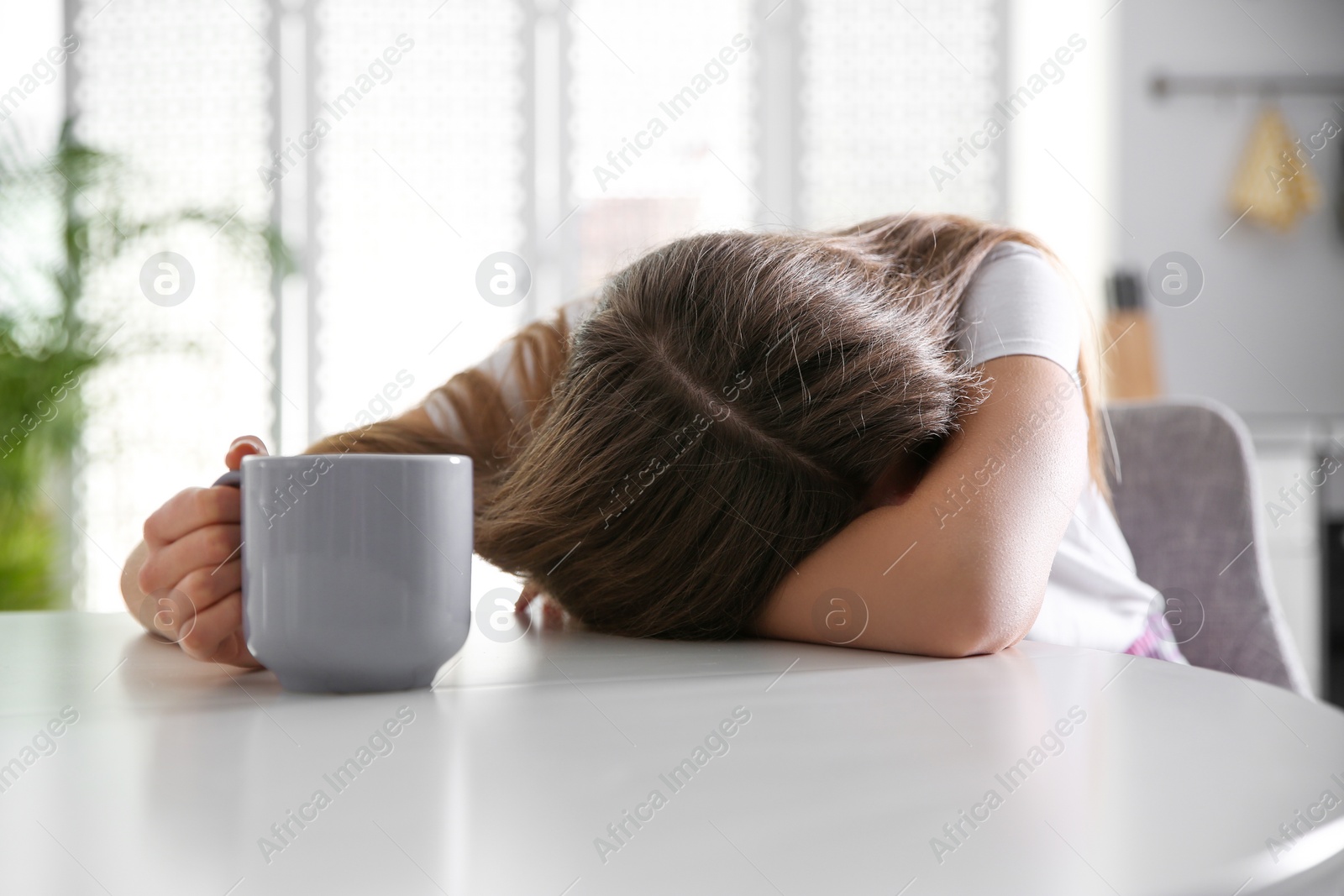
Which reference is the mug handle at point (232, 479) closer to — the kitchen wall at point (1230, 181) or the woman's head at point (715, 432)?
the woman's head at point (715, 432)

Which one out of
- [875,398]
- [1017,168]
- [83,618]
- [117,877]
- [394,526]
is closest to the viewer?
[117,877]

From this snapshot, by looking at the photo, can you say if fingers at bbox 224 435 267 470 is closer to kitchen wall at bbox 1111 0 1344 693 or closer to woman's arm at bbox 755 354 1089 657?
woman's arm at bbox 755 354 1089 657

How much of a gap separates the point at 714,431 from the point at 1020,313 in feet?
0.99

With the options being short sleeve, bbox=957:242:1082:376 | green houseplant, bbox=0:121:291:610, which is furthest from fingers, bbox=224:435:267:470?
green houseplant, bbox=0:121:291:610

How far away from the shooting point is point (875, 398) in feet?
2.28

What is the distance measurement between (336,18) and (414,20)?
0.25 m

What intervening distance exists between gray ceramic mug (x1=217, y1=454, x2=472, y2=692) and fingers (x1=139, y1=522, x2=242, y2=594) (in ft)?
0.21

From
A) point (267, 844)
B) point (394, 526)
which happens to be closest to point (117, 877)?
point (267, 844)

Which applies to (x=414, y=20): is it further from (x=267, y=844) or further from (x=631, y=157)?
(x=267, y=844)

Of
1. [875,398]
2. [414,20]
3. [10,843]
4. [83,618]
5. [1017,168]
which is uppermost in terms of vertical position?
[414,20]

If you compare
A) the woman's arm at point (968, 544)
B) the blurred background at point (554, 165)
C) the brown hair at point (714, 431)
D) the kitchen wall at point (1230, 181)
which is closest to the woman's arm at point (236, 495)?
the brown hair at point (714, 431)

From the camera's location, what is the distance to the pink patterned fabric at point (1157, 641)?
980 millimetres

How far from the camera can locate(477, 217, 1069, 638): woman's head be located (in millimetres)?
693

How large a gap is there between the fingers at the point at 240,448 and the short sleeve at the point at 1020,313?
52cm
